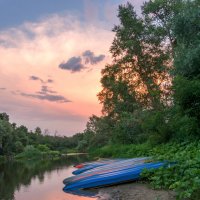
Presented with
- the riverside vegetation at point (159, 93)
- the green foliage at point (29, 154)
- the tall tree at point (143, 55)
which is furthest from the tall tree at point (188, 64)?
the green foliage at point (29, 154)

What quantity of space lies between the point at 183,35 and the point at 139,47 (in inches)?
596

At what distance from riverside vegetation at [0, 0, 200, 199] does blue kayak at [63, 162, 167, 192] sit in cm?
50

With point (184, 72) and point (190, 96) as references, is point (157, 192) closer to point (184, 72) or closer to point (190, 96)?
point (190, 96)

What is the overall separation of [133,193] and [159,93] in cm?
2167

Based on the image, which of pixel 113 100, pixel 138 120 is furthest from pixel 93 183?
pixel 113 100

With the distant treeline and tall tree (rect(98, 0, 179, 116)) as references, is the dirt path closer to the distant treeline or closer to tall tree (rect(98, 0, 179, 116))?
tall tree (rect(98, 0, 179, 116))

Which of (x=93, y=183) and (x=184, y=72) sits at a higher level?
(x=184, y=72)

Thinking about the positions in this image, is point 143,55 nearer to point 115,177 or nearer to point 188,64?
point 188,64

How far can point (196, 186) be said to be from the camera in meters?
9.16

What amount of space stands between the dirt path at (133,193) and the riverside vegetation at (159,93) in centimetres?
37

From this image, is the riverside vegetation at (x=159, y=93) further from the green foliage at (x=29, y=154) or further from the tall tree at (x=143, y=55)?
the green foliage at (x=29, y=154)

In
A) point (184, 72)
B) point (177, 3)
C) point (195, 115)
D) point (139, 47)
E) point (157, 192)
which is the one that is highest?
point (177, 3)

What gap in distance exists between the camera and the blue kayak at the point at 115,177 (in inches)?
548

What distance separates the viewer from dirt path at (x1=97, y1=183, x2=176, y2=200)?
416 inches
